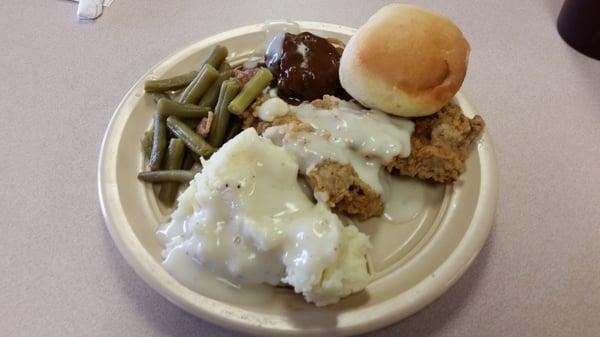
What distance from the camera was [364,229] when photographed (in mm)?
1655

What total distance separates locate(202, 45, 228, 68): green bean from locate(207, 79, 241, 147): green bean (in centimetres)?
21

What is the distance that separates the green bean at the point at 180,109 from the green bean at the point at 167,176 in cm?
23

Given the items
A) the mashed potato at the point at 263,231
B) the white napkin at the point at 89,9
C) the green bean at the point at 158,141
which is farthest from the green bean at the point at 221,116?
the white napkin at the point at 89,9

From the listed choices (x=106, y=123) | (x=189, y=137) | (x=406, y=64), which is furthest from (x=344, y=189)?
(x=106, y=123)

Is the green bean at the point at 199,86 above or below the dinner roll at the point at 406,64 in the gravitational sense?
below

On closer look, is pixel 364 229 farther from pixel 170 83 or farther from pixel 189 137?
pixel 170 83

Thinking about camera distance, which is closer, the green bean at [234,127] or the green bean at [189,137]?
the green bean at [189,137]

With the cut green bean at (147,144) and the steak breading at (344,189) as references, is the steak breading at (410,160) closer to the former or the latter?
the steak breading at (344,189)

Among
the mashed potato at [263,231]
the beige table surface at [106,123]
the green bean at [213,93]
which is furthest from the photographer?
the green bean at [213,93]

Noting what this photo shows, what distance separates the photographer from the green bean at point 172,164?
170 cm

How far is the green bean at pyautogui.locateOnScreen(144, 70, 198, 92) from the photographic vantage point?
188 centimetres

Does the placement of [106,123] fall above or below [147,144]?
below

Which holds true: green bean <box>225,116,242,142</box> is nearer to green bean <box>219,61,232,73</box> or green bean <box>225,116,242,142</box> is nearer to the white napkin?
green bean <box>219,61,232,73</box>

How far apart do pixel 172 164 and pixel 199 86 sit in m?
0.32
